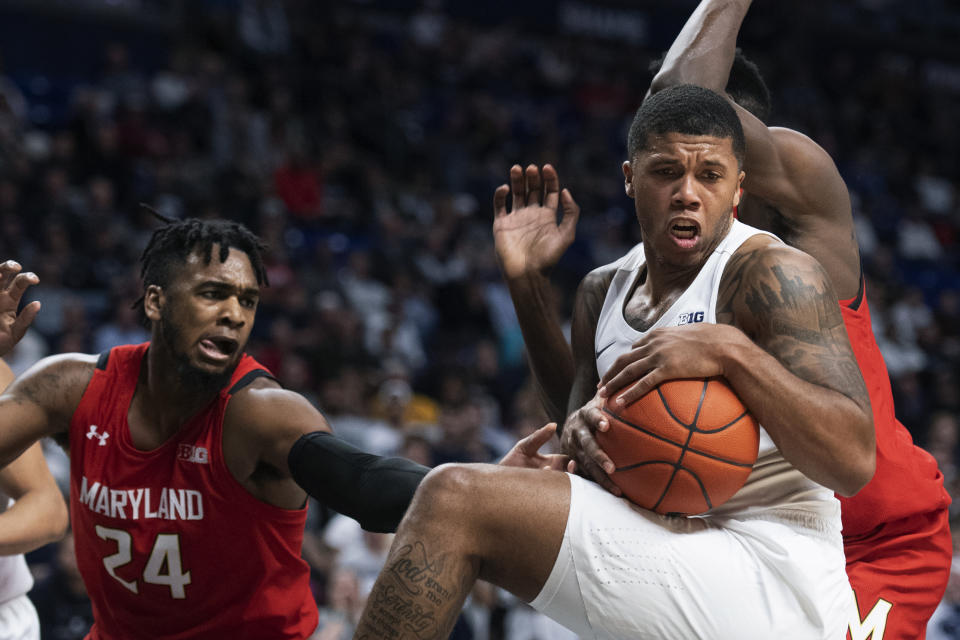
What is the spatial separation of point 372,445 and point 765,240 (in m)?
5.01

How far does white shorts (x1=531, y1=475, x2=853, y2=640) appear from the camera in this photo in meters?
2.39

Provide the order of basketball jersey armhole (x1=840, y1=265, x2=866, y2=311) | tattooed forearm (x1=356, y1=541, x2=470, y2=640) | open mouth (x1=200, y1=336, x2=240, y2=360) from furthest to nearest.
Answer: open mouth (x1=200, y1=336, x2=240, y2=360) < basketball jersey armhole (x1=840, y1=265, x2=866, y2=311) < tattooed forearm (x1=356, y1=541, x2=470, y2=640)

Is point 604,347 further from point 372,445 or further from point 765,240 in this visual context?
point 372,445

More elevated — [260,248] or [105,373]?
[260,248]

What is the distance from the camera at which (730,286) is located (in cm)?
258

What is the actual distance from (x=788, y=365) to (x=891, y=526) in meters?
1.00

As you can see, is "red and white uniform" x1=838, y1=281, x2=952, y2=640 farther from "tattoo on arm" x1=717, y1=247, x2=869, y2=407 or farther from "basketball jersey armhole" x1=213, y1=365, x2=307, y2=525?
"basketball jersey armhole" x1=213, y1=365, x2=307, y2=525

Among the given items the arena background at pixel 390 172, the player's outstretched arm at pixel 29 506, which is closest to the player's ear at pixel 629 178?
the player's outstretched arm at pixel 29 506

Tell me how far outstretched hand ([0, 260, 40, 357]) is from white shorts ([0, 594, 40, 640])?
89 cm

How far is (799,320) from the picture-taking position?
244cm

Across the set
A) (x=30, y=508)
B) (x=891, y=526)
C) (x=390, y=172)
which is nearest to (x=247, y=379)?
(x=30, y=508)

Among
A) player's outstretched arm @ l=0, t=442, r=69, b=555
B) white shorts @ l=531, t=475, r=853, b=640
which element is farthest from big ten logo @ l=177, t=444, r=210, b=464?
white shorts @ l=531, t=475, r=853, b=640

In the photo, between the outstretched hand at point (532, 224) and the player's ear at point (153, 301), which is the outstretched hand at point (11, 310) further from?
the outstretched hand at point (532, 224)

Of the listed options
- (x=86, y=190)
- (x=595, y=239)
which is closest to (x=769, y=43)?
(x=595, y=239)
